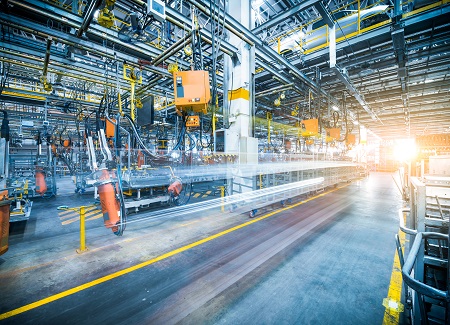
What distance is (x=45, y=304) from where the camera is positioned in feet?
7.44

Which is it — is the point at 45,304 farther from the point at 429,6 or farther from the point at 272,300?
the point at 429,6

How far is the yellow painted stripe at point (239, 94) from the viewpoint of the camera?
5.57m

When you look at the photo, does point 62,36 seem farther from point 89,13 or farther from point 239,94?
point 239,94

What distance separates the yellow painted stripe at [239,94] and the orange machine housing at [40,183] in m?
8.96

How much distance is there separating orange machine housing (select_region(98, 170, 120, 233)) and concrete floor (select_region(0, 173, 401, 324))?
0.53 meters

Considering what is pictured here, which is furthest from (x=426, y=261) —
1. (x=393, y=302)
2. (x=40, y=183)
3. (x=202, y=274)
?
(x=40, y=183)

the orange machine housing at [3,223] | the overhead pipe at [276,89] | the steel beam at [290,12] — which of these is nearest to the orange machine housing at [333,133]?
the overhead pipe at [276,89]

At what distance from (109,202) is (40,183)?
757cm

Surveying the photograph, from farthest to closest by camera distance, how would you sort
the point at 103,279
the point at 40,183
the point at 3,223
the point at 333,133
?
the point at 333,133, the point at 40,183, the point at 3,223, the point at 103,279

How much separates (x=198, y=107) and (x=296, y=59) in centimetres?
520

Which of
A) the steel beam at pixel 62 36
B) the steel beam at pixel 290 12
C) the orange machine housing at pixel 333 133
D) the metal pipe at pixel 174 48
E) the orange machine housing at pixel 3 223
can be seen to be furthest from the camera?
the orange machine housing at pixel 333 133

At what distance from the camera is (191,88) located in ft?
11.8

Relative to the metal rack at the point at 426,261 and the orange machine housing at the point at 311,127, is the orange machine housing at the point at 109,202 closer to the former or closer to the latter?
the metal rack at the point at 426,261

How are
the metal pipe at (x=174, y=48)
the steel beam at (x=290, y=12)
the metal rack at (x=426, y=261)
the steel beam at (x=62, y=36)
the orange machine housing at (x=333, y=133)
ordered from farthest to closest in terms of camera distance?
1. the orange machine housing at (x=333, y=133)
2. the steel beam at (x=290, y=12)
3. the metal pipe at (x=174, y=48)
4. the steel beam at (x=62, y=36)
5. the metal rack at (x=426, y=261)
